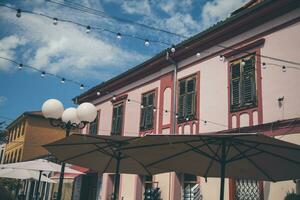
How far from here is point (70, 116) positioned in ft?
27.6

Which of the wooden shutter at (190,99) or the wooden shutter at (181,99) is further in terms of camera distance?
the wooden shutter at (181,99)

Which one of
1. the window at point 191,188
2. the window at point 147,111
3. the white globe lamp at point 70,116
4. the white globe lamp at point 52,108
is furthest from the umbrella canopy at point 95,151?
the window at point 147,111

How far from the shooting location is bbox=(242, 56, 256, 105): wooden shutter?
10.1 m

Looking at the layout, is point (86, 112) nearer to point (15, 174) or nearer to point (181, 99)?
point (181, 99)

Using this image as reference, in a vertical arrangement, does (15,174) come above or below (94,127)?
below

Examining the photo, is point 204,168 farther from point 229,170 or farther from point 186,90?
point 186,90

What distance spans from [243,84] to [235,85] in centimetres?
32

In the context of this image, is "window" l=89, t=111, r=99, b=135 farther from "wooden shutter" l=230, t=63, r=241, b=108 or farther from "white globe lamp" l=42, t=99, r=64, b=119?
"white globe lamp" l=42, t=99, r=64, b=119

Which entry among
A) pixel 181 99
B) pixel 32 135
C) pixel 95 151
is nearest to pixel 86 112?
pixel 95 151

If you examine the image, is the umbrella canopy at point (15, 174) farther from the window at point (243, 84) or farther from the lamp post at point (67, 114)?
the window at point (243, 84)

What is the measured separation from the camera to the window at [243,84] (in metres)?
10.1

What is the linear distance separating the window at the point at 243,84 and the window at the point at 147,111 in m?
4.50

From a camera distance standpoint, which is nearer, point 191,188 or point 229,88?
point 229,88

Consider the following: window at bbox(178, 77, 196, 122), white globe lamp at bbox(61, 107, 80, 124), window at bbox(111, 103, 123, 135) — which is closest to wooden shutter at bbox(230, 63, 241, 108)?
window at bbox(178, 77, 196, 122)
